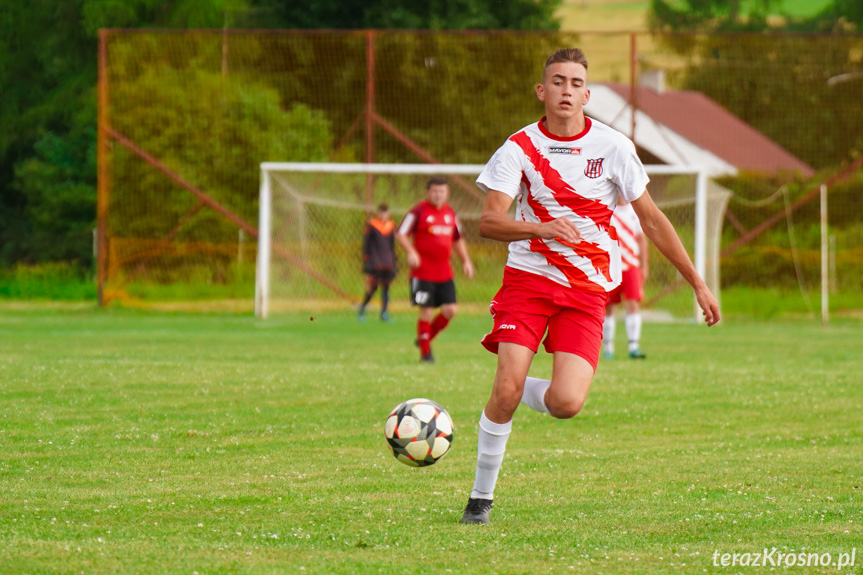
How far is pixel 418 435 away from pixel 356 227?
61.4ft

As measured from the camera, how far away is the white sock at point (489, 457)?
532cm

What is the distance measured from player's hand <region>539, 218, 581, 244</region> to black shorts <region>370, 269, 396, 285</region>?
1718 centimetres

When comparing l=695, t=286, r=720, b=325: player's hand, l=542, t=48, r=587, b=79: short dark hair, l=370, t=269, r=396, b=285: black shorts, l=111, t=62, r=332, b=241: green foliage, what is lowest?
l=370, t=269, r=396, b=285: black shorts

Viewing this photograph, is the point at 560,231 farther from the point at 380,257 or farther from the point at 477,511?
the point at 380,257

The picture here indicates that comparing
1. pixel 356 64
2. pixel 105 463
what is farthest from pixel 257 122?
pixel 105 463

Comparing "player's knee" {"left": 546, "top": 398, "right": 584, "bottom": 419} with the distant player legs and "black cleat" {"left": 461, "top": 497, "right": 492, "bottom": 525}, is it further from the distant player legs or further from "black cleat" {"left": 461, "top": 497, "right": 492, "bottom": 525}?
the distant player legs

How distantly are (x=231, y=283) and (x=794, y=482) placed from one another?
63.4ft

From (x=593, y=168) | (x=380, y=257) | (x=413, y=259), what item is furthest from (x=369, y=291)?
(x=593, y=168)

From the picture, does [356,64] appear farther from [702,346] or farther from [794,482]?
[794,482]

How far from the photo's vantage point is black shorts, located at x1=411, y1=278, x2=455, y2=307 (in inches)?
541

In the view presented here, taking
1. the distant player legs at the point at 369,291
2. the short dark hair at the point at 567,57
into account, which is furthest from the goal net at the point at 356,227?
the short dark hair at the point at 567,57

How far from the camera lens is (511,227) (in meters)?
5.16

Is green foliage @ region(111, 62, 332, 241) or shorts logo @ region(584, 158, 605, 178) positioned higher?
green foliage @ region(111, 62, 332, 241)

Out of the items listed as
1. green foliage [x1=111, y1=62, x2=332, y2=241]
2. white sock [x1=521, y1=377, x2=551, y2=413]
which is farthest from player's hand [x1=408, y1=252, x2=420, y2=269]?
green foliage [x1=111, y1=62, x2=332, y2=241]
